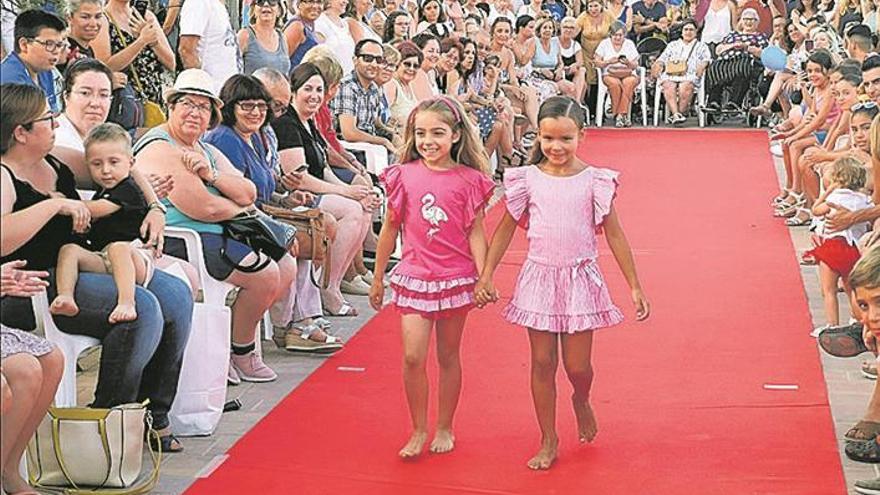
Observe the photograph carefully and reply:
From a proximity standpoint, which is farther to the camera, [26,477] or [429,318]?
[429,318]

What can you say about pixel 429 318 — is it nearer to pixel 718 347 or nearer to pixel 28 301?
pixel 28 301

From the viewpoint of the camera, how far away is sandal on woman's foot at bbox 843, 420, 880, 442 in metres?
5.94

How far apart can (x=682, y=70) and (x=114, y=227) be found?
13283 millimetres

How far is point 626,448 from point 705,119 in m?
12.9

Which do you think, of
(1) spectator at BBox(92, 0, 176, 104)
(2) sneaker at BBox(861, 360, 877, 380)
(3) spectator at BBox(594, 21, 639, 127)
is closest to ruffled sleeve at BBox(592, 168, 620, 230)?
(2) sneaker at BBox(861, 360, 877, 380)

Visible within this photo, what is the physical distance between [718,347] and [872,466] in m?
2.08

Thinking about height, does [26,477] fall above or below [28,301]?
below

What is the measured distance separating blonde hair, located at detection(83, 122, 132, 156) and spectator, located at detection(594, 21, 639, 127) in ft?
43.1

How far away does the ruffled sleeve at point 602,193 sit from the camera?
19.1ft

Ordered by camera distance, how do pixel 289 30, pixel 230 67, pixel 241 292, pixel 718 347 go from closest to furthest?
pixel 241 292 → pixel 718 347 → pixel 230 67 → pixel 289 30

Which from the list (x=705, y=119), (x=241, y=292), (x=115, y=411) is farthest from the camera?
(x=705, y=119)

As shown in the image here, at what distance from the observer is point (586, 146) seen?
1677cm

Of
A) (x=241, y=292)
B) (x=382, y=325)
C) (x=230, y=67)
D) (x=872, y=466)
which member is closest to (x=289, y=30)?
(x=230, y=67)

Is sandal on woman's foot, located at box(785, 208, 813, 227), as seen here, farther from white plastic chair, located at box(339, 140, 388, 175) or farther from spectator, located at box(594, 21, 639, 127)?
spectator, located at box(594, 21, 639, 127)
